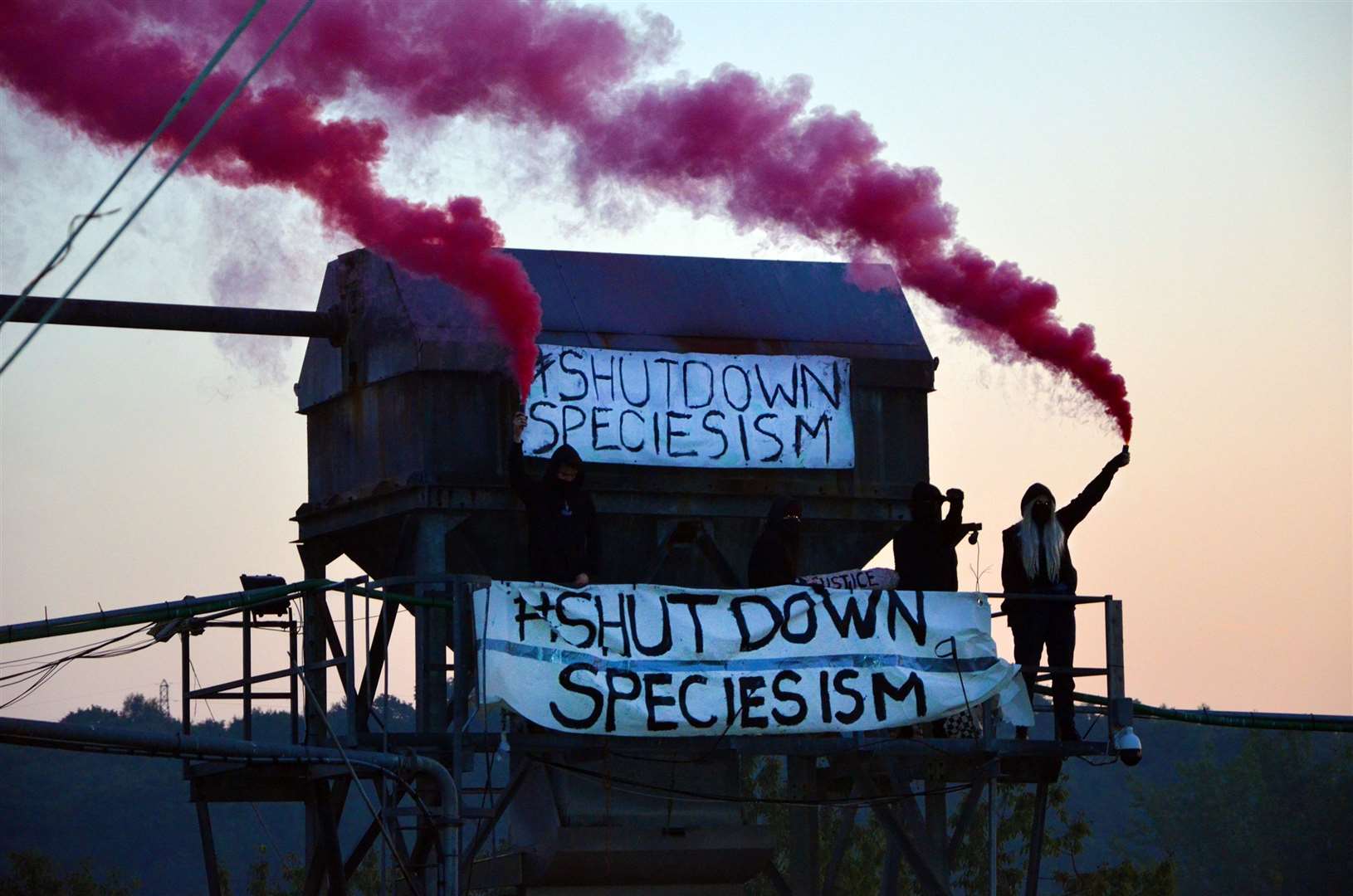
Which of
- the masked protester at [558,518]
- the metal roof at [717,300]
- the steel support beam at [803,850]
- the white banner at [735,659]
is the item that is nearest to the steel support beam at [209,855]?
the white banner at [735,659]

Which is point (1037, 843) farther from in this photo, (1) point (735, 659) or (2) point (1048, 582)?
(1) point (735, 659)

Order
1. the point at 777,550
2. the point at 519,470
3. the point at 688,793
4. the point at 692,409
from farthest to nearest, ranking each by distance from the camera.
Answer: the point at 692,409
the point at 688,793
the point at 777,550
the point at 519,470

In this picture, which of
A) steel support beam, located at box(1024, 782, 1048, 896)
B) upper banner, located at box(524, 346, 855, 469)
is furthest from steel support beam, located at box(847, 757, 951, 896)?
upper banner, located at box(524, 346, 855, 469)

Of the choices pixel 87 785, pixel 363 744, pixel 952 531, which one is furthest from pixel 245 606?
pixel 87 785

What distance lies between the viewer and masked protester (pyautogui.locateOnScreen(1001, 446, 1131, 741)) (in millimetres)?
24750

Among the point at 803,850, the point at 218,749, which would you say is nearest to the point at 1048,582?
the point at 803,850

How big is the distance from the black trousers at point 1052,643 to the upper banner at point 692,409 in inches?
128

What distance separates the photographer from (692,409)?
26.8 m

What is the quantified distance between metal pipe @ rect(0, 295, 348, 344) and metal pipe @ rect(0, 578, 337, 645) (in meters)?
3.63

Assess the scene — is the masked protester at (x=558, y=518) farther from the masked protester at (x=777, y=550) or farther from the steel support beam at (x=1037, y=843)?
the steel support beam at (x=1037, y=843)

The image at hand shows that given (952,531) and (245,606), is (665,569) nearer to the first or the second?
(952,531)

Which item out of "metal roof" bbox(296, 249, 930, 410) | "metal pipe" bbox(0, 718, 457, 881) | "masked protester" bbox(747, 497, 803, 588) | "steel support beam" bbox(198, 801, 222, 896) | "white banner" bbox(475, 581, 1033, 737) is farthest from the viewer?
"metal roof" bbox(296, 249, 930, 410)

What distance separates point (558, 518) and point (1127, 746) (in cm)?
608

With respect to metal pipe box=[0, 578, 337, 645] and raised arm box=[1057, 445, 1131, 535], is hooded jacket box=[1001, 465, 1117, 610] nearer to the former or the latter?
raised arm box=[1057, 445, 1131, 535]
